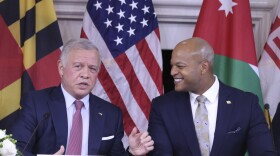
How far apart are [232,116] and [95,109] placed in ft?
2.72

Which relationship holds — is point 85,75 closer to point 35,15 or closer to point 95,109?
point 95,109

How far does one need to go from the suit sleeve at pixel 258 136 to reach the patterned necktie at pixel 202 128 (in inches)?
9.8

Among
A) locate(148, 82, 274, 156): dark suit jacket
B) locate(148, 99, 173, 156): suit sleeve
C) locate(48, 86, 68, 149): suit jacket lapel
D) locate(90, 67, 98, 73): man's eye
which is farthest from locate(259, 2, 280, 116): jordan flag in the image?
locate(48, 86, 68, 149): suit jacket lapel

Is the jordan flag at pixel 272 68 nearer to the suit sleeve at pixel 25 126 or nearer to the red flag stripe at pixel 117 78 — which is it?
the red flag stripe at pixel 117 78

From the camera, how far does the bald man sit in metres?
3.55

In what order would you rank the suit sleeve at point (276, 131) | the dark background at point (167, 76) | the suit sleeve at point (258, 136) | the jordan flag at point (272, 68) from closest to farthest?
the suit sleeve at point (258, 136), the suit sleeve at point (276, 131), the jordan flag at point (272, 68), the dark background at point (167, 76)

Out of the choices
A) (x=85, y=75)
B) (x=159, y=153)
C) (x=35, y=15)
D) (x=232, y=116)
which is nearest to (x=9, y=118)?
(x=35, y=15)

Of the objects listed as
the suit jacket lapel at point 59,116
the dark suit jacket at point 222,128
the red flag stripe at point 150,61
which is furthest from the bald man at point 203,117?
the red flag stripe at point 150,61

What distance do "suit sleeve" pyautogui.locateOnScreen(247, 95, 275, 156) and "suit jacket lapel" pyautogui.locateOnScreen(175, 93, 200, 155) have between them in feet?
1.05

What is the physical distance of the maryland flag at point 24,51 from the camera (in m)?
4.38

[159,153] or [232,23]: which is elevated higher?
[232,23]

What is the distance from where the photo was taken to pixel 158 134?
362 cm

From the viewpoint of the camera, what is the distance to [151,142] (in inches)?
131

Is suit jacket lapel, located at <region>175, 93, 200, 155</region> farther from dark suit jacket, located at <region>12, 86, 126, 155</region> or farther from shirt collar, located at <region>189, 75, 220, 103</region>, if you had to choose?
dark suit jacket, located at <region>12, 86, 126, 155</region>
